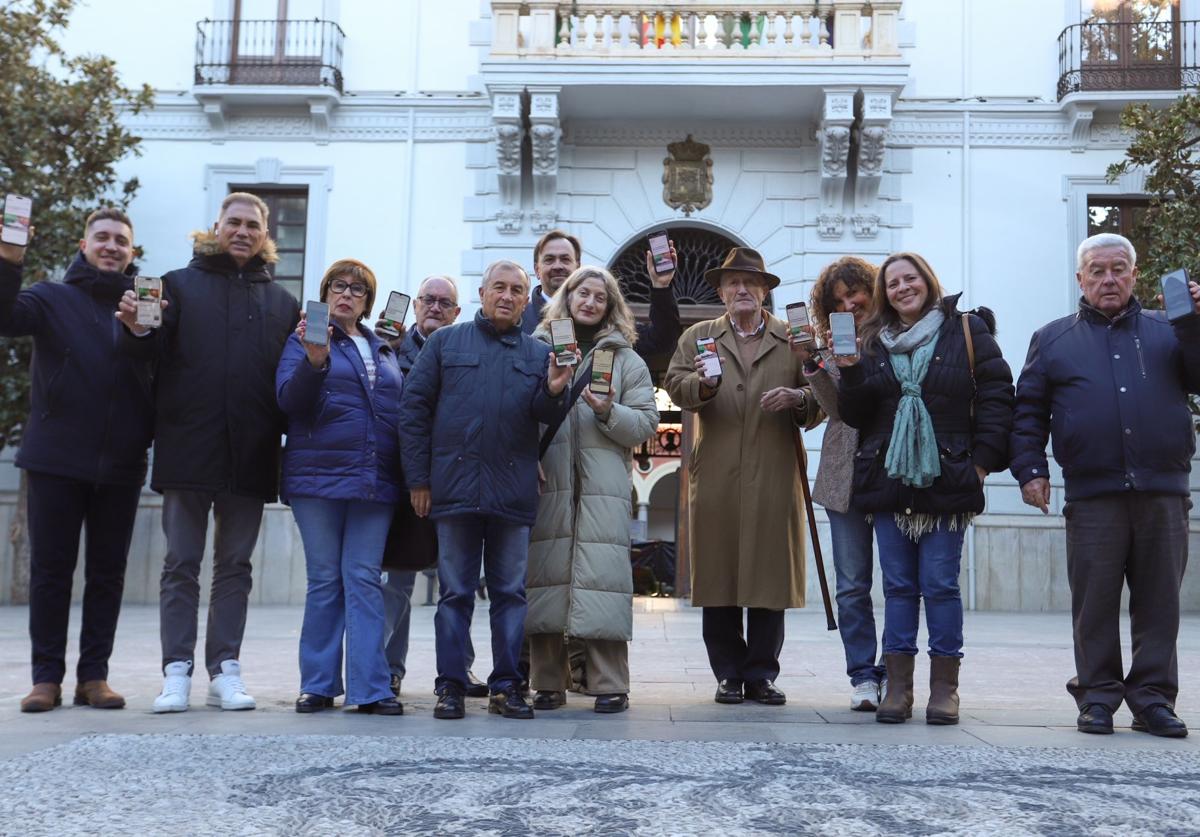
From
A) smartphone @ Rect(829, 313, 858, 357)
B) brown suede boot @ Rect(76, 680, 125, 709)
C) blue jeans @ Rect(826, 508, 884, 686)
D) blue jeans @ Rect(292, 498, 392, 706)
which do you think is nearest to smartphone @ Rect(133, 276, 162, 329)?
blue jeans @ Rect(292, 498, 392, 706)

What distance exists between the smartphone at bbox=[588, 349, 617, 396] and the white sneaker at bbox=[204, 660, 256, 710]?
5.98ft

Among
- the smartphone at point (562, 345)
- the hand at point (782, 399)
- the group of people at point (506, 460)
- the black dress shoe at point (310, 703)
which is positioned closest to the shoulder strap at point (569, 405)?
the group of people at point (506, 460)

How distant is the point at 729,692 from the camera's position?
5141mm

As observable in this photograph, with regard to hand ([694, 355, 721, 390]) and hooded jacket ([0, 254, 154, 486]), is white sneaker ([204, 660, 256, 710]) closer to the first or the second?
hooded jacket ([0, 254, 154, 486])

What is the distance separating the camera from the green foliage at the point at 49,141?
1259cm

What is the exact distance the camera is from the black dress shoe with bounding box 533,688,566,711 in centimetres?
489

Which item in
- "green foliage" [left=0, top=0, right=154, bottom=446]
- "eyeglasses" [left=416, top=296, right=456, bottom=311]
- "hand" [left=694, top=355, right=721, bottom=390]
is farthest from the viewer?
"green foliage" [left=0, top=0, right=154, bottom=446]

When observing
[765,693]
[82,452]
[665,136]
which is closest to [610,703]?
[765,693]

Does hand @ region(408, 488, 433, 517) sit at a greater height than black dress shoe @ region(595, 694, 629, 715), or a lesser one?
greater

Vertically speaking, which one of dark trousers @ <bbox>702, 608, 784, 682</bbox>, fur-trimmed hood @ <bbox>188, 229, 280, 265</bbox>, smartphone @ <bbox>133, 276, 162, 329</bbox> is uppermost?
fur-trimmed hood @ <bbox>188, 229, 280, 265</bbox>

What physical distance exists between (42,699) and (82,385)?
48.4 inches

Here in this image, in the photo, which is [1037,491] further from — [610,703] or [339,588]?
[339,588]

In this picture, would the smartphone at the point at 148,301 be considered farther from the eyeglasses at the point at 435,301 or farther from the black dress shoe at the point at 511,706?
the black dress shoe at the point at 511,706

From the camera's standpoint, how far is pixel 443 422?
4719mm
